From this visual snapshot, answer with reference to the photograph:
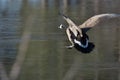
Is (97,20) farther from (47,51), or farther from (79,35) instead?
(47,51)

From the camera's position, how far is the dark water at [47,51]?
212 cm

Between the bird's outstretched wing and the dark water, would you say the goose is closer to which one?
the bird's outstretched wing

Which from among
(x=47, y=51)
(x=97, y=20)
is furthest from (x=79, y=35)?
(x=47, y=51)

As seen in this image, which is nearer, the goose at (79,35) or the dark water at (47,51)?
the goose at (79,35)

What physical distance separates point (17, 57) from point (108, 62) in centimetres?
77

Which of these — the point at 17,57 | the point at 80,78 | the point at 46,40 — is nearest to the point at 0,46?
the point at 17,57

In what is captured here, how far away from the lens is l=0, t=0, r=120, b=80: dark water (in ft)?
6.95

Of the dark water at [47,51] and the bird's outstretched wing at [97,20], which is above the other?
the bird's outstretched wing at [97,20]

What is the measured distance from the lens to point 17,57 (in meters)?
2.72

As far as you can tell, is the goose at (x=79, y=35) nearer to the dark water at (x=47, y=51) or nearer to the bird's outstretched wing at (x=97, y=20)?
the bird's outstretched wing at (x=97, y=20)

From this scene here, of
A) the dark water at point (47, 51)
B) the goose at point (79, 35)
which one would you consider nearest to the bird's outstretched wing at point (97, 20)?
the goose at point (79, 35)

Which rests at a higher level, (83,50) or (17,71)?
A: (83,50)

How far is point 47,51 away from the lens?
2758 millimetres

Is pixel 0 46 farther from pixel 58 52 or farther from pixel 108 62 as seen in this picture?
pixel 108 62
